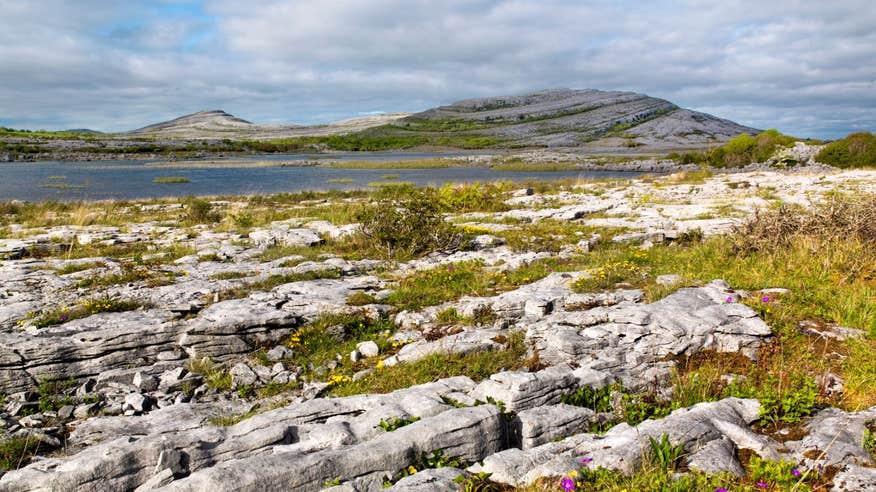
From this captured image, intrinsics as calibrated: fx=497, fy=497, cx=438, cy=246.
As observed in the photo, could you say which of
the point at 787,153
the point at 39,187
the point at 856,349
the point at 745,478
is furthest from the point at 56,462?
the point at 787,153

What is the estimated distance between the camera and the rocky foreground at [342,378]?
5234 millimetres

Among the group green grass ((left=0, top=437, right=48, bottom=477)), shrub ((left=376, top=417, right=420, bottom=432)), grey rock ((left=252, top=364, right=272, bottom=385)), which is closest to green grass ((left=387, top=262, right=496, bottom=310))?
grey rock ((left=252, top=364, right=272, bottom=385))

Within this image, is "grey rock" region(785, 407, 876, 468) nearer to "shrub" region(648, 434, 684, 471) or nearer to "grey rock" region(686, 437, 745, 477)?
"grey rock" region(686, 437, 745, 477)

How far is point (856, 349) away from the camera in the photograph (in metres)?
7.54

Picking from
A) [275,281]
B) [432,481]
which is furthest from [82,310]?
[432,481]

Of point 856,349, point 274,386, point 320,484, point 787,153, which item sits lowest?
point 274,386

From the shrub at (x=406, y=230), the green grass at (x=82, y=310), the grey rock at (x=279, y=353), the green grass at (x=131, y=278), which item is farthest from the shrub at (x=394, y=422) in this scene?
the shrub at (x=406, y=230)

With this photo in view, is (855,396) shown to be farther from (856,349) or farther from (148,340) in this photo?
(148,340)

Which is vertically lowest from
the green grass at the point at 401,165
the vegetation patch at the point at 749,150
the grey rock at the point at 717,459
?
the grey rock at the point at 717,459

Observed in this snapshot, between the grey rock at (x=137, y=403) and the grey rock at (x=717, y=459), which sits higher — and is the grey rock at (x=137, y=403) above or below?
below

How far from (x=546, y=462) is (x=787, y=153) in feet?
208

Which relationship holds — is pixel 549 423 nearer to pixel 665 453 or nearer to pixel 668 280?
pixel 665 453

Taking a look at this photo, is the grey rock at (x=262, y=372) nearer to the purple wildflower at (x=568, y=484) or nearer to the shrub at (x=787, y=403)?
the purple wildflower at (x=568, y=484)

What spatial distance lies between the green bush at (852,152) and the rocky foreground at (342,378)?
1743 inches
